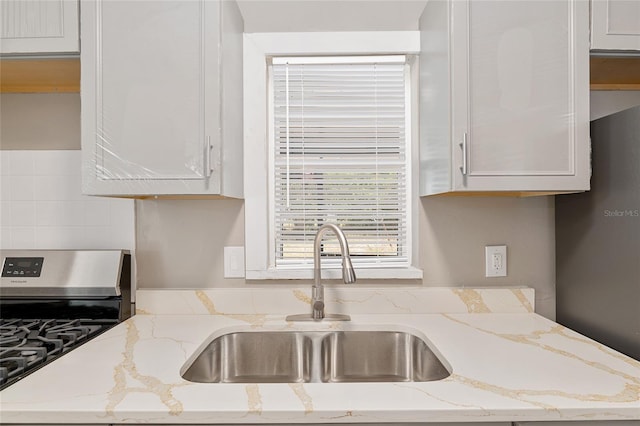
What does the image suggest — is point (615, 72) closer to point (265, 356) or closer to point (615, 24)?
point (615, 24)

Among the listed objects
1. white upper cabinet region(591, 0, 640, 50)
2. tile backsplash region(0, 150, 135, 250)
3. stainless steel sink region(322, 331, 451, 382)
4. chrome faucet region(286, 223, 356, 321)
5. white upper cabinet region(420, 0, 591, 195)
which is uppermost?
white upper cabinet region(591, 0, 640, 50)

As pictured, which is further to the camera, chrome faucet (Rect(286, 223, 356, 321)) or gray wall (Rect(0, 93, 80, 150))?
gray wall (Rect(0, 93, 80, 150))

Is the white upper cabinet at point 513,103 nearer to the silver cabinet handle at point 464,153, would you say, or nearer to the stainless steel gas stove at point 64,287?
the silver cabinet handle at point 464,153

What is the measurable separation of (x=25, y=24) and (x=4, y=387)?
1.08m

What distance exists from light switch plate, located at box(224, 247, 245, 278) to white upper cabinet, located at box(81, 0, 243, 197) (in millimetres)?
407

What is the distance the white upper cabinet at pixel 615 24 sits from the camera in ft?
4.63

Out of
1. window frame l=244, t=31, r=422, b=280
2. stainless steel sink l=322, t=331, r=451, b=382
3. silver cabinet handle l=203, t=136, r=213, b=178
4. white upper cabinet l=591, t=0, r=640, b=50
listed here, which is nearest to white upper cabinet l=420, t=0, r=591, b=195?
white upper cabinet l=591, t=0, r=640, b=50

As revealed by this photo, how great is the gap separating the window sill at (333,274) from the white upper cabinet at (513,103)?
0.46 metres

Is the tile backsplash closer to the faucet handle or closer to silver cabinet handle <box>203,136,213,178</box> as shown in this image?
silver cabinet handle <box>203,136,213,178</box>

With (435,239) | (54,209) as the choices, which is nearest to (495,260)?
(435,239)

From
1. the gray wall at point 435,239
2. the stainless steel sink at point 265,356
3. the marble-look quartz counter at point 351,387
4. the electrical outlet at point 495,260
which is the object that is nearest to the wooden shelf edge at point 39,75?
the gray wall at point 435,239

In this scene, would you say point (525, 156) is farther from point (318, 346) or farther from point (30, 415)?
point (30, 415)

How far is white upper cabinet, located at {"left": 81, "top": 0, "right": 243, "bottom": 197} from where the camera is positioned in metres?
1.39

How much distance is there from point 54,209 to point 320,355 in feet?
3.70
